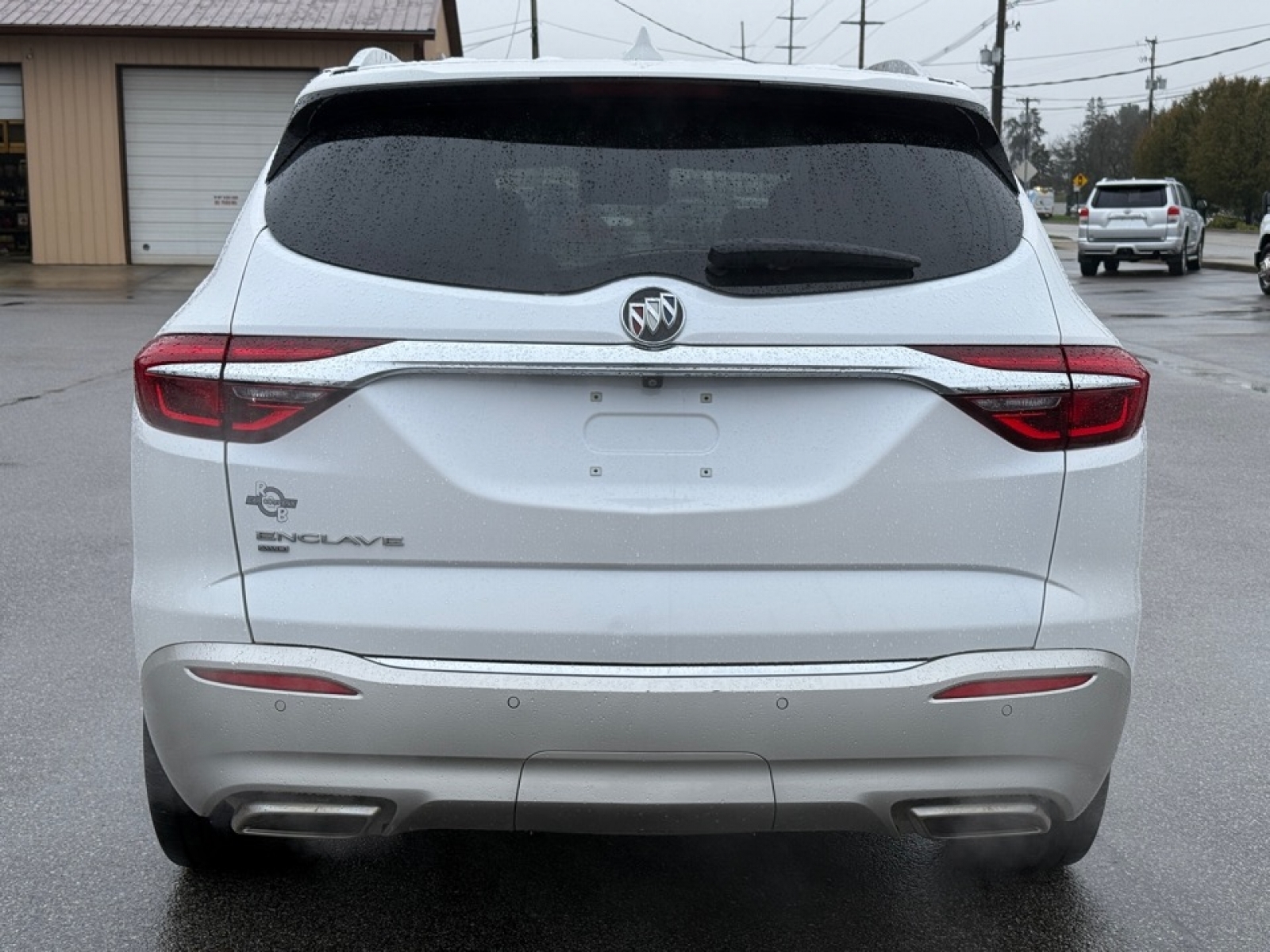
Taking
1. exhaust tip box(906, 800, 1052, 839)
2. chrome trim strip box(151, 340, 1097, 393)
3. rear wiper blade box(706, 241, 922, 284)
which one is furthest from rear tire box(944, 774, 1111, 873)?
rear wiper blade box(706, 241, 922, 284)

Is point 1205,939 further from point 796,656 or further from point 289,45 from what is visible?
point 289,45

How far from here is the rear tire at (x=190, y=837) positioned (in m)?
3.32

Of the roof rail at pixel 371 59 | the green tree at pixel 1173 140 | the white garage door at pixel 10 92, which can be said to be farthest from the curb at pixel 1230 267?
the green tree at pixel 1173 140

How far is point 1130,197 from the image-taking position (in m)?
32.1

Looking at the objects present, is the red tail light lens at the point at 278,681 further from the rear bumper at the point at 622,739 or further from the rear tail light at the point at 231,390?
the rear tail light at the point at 231,390

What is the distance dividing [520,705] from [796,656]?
0.48m

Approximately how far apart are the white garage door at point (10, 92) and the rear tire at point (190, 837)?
3012 centimetres

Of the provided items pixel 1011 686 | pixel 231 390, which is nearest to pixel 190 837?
pixel 231 390

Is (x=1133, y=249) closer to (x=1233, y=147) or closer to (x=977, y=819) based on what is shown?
(x=977, y=819)

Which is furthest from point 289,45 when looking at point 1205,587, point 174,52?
point 1205,587

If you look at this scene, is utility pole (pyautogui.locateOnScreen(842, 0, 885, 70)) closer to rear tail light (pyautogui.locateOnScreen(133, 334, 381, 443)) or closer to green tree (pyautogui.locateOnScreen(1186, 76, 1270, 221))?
green tree (pyautogui.locateOnScreen(1186, 76, 1270, 221))

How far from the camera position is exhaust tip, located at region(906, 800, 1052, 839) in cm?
294

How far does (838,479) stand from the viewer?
282 centimetres

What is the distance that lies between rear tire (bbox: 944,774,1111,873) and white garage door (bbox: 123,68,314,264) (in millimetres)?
28288
